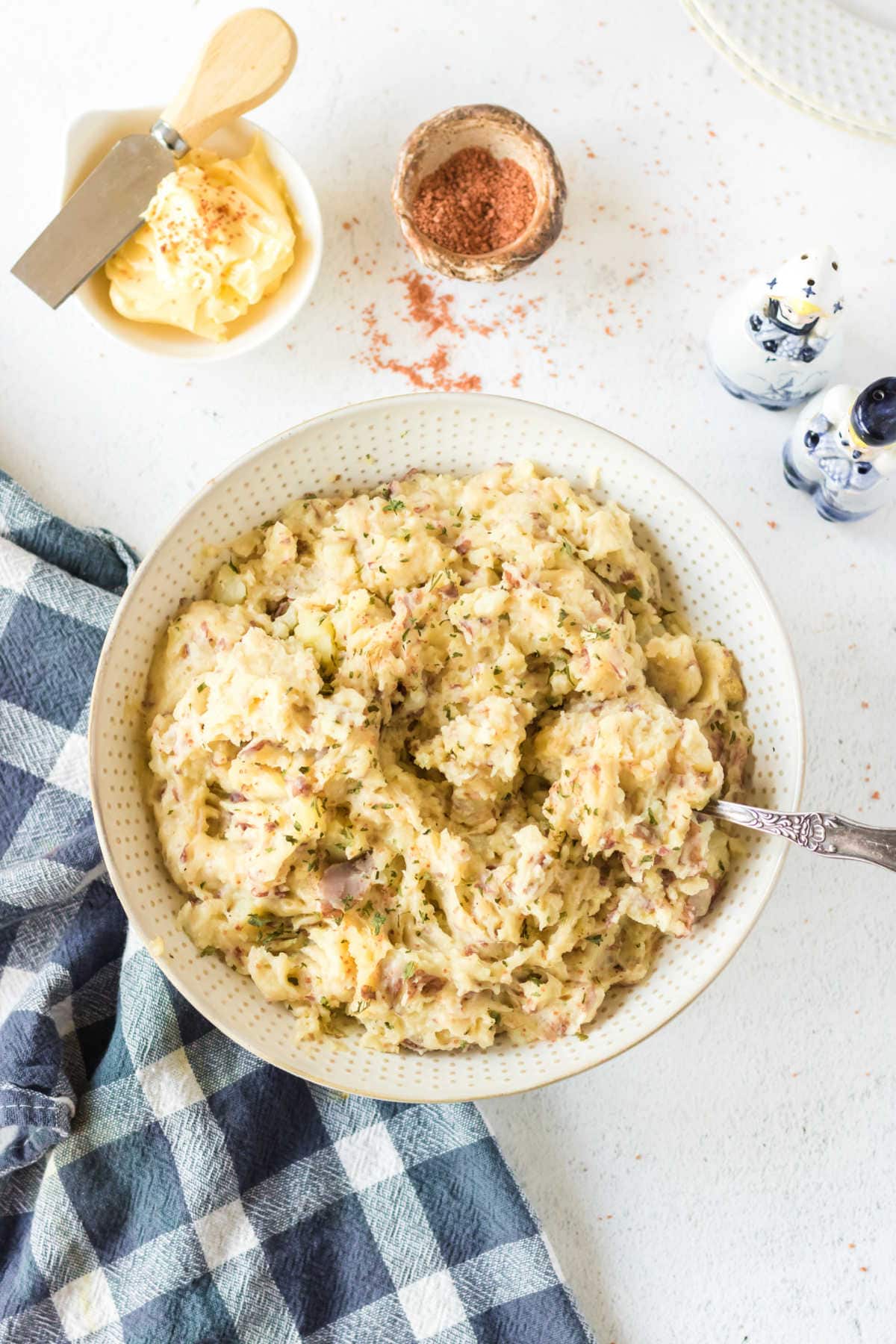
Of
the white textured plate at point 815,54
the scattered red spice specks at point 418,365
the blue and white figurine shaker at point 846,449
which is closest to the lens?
the blue and white figurine shaker at point 846,449

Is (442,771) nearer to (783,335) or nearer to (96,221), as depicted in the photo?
(783,335)

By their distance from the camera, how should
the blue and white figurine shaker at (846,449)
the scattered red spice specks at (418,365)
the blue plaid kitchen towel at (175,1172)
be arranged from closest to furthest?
the blue and white figurine shaker at (846,449) < the blue plaid kitchen towel at (175,1172) < the scattered red spice specks at (418,365)

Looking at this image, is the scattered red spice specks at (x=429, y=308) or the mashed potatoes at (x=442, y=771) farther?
the scattered red spice specks at (x=429, y=308)

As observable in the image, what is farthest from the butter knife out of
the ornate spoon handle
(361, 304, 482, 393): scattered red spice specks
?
the ornate spoon handle

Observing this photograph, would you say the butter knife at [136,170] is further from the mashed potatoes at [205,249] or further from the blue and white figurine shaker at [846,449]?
the blue and white figurine shaker at [846,449]

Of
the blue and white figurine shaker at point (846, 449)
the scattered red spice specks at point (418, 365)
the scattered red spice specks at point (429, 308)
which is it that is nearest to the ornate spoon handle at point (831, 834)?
the blue and white figurine shaker at point (846, 449)

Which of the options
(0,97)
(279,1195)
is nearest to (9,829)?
(279,1195)

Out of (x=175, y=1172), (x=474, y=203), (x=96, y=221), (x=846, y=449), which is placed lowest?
(x=175, y=1172)

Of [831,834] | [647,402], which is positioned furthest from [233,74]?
[831,834]
